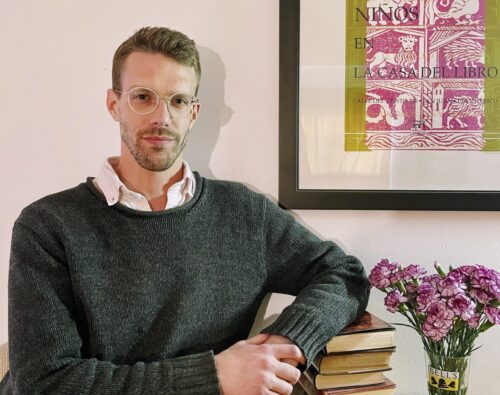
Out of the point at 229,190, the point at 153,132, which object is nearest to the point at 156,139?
the point at 153,132

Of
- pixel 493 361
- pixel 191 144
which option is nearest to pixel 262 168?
pixel 191 144

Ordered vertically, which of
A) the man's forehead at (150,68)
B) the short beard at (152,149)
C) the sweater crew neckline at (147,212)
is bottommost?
the sweater crew neckline at (147,212)

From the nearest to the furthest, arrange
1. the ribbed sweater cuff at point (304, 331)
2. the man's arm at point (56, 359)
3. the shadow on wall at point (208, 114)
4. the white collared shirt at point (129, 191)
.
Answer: the man's arm at point (56, 359), the ribbed sweater cuff at point (304, 331), the white collared shirt at point (129, 191), the shadow on wall at point (208, 114)

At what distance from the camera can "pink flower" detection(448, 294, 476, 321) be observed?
3.53 ft

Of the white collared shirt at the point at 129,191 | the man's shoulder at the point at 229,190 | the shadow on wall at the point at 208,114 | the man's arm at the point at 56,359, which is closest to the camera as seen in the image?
the man's arm at the point at 56,359

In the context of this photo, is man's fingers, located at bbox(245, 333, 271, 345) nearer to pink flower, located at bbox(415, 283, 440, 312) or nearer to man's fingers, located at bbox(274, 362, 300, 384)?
man's fingers, located at bbox(274, 362, 300, 384)

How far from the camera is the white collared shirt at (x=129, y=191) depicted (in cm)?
117

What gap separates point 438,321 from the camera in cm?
110

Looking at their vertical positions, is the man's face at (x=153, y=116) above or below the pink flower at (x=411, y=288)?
above

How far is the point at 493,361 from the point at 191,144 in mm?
1060

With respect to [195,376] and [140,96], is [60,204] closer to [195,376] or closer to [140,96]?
[140,96]

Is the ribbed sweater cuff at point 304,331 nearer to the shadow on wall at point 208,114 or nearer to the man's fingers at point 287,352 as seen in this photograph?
the man's fingers at point 287,352

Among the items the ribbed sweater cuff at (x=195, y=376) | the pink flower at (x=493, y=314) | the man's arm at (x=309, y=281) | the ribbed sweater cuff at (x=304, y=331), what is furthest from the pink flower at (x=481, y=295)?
the ribbed sweater cuff at (x=195, y=376)

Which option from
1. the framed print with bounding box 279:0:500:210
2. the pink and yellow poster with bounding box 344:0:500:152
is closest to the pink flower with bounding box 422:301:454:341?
the framed print with bounding box 279:0:500:210
